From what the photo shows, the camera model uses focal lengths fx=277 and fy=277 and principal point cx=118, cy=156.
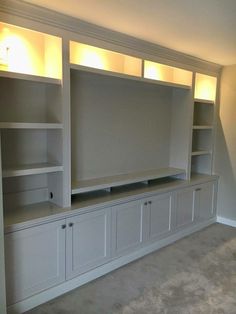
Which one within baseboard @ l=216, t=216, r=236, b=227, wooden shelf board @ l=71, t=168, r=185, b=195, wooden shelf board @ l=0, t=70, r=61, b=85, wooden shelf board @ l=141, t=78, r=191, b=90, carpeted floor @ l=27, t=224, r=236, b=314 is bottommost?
carpeted floor @ l=27, t=224, r=236, b=314

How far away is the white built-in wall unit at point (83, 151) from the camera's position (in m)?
2.25

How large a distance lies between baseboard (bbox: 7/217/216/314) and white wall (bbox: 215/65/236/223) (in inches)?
34.4

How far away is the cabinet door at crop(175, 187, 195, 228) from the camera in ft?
11.8

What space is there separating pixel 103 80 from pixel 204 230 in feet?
8.48

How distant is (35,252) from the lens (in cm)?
225

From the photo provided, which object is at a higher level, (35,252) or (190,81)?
(190,81)

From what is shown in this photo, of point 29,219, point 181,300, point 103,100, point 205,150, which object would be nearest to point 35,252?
point 29,219

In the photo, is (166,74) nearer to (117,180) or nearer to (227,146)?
(227,146)

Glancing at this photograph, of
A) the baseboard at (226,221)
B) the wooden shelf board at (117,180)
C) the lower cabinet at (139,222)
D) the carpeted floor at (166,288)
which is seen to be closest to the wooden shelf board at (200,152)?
the wooden shelf board at (117,180)

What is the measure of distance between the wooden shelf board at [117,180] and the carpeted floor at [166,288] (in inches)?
35.0

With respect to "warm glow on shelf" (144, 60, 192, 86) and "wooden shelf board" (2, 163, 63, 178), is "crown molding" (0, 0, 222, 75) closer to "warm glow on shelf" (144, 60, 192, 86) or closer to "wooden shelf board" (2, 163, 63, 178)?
"warm glow on shelf" (144, 60, 192, 86)

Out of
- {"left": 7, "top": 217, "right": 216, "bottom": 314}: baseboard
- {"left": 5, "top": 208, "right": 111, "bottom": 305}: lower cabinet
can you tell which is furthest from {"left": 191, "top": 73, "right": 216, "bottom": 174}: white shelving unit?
{"left": 5, "top": 208, "right": 111, "bottom": 305}: lower cabinet

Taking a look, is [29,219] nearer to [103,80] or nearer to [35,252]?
[35,252]

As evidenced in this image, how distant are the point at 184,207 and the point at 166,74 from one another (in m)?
1.82
